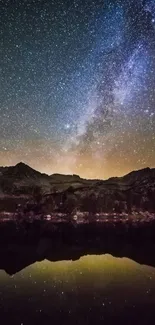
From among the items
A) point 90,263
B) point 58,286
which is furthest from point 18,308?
point 90,263

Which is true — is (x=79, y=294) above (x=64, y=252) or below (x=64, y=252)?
below

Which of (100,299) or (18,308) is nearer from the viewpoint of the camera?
(18,308)

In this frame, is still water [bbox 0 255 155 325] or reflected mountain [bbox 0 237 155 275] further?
reflected mountain [bbox 0 237 155 275]

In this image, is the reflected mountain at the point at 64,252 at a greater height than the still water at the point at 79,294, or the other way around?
the reflected mountain at the point at 64,252

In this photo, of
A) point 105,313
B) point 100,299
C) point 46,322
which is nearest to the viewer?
point 46,322

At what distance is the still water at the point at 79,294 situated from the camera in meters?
22.8

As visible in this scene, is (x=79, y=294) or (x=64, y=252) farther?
(x=64, y=252)

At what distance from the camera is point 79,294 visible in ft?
95.5

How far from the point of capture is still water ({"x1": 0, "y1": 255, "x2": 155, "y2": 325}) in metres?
22.8

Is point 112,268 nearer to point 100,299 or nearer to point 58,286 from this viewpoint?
point 58,286

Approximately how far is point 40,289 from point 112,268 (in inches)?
536

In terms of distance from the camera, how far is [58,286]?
107 ft

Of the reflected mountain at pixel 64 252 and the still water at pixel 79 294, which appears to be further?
the reflected mountain at pixel 64 252

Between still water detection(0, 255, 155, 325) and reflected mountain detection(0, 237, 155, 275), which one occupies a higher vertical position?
reflected mountain detection(0, 237, 155, 275)
